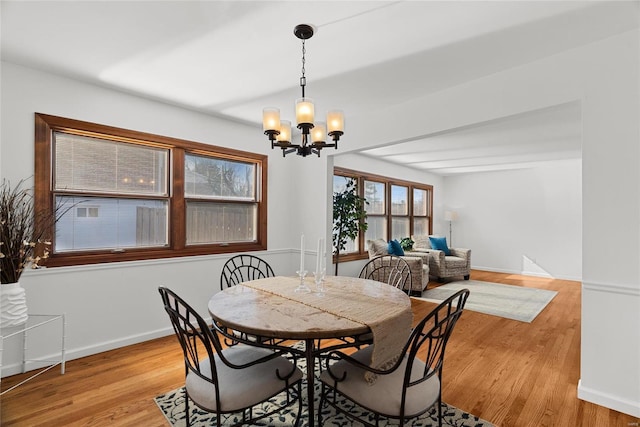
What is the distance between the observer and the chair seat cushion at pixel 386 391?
153cm

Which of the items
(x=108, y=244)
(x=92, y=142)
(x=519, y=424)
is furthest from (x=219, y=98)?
(x=519, y=424)

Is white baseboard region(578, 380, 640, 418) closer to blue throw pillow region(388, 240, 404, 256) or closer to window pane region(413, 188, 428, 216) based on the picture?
blue throw pillow region(388, 240, 404, 256)

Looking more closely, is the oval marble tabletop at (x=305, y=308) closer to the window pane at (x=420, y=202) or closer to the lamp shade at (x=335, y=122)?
the lamp shade at (x=335, y=122)

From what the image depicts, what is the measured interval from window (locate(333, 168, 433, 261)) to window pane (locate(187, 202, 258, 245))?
6.06 ft

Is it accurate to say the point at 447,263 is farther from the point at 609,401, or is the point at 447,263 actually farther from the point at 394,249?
the point at 609,401

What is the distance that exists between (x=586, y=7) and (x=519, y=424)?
8.46 ft

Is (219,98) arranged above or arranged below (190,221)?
above

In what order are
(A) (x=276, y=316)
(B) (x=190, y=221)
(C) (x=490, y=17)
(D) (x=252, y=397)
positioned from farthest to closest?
1. (B) (x=190, y=221)
2. (C) (x=490, y=17)
3. (A) (x=276, y=316)
4. (D) (x=252, y=397)

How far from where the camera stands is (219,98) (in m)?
3.31

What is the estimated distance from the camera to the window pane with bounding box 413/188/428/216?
7.84 m

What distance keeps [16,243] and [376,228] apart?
542cm

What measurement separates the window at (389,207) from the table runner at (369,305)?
10.1ft

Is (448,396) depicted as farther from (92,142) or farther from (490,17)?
(92,142)

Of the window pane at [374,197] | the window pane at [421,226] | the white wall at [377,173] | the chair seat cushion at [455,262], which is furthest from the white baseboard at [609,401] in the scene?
the window pane at [421,226]
